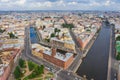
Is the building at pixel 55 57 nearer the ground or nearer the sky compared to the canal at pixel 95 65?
nearer the sky

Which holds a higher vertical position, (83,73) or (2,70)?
(2,70)

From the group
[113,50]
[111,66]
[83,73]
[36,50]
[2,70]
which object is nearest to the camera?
[2,70]

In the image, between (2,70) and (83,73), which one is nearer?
(2,70)

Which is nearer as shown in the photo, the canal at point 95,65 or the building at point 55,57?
the canal at point 95,65

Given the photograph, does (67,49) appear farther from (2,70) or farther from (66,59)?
(2,70)

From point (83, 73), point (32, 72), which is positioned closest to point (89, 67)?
point (83, 73)

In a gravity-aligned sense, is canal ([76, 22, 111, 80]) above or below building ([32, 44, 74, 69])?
below

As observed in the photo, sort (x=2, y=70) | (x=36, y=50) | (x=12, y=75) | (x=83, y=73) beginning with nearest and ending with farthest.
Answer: (x=2, y=70) → (x=12, y=75) → (x=83, y=73) → (x=36, y=50)

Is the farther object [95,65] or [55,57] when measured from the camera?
[95,65]

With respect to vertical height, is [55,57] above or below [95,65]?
above

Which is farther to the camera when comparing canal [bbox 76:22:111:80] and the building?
the building

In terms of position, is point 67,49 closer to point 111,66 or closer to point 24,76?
point 111,66
